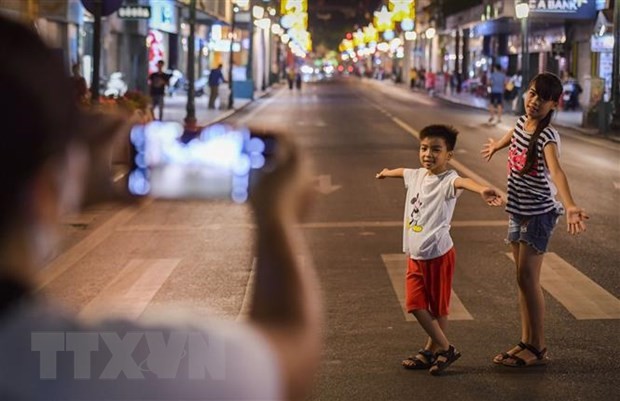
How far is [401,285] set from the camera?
980cm

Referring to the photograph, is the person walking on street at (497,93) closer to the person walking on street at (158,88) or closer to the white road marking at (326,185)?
the person walking on street at (158,88)

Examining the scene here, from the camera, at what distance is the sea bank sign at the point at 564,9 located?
43312mm

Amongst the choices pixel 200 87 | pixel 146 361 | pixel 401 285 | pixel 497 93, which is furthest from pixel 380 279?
pixel 200 87

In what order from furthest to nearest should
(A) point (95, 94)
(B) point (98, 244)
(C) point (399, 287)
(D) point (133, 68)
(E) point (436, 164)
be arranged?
1. (D) point (133, 68)
2. (A) point (95, 94)
3. (B) point (98, 244)
4. (C) point (399, 287)
5. (E) point (436, 164)

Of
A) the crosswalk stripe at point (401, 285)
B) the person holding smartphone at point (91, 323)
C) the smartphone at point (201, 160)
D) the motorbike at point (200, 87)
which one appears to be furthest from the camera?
the motorbike at point (200, 87)

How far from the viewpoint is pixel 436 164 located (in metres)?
6.89

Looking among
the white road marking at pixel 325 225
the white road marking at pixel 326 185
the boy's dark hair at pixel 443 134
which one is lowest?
the white road marking at pixel 325 225

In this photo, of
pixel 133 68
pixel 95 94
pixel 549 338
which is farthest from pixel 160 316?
pixel 133 68

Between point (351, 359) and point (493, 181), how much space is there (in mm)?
11477

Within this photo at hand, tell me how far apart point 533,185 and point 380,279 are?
3249mm

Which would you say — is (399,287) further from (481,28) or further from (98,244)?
(481,28)

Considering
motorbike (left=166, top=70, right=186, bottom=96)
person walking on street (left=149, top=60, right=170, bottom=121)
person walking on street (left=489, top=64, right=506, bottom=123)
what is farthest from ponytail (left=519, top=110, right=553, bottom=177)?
motorbike (left=166, top=70, right=186, bottom=96)

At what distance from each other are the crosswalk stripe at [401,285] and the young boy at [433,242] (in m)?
1.52

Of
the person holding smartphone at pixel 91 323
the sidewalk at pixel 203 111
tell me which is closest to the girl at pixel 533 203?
the person holding smartphone at pixel 91 323
